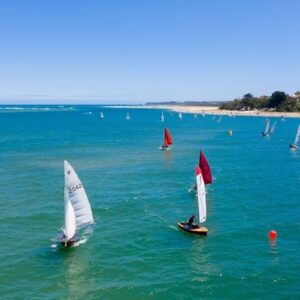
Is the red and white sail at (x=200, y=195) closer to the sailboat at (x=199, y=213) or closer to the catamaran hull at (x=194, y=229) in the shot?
the sailboat at (x=199, y=213)

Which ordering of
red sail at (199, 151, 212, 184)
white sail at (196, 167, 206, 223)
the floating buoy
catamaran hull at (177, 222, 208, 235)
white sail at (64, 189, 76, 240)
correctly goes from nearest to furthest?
white sail at (64, 189, 76, 240)
the floating buoy
catamaran hull at (177, 222, 208, 235)
white sail at (196, 167, 206, 223)
red sail at (199, 151, 212, 184)

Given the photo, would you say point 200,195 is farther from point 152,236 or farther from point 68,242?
point 68,242

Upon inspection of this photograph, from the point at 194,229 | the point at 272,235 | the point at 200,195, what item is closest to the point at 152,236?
the point at 194,229

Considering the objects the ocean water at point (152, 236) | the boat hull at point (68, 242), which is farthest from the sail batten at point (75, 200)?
the ocean water at point (152, 236)

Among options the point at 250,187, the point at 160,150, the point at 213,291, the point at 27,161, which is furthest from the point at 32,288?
the point at 160,150

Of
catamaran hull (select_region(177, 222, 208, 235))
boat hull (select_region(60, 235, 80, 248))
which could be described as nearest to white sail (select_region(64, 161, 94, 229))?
boat hull (select_region(60, 235, 80, 248))

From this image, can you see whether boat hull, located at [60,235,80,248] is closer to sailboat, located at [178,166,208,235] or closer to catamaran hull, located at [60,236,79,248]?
catamaran hull, located at [60,236,79,248]
